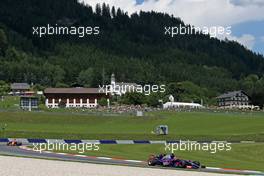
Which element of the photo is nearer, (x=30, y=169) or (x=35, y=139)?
(x=30, y=169)

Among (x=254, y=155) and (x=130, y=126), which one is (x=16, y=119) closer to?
(x=130, y=126)

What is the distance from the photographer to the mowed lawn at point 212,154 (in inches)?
1841

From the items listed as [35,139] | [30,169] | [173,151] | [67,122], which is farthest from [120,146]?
[67,122]

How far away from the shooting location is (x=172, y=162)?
138 ft

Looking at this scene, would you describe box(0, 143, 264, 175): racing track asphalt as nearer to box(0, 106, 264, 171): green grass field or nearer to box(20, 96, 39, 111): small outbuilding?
box(0, 106, 264, 171): green grass field

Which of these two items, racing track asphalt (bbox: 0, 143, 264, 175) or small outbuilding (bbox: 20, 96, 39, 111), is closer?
racing track asphalt (bbox: 0, 143, 264, 175)

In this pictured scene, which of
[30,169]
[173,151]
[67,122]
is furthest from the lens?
[67,122]

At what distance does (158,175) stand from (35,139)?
115 ft

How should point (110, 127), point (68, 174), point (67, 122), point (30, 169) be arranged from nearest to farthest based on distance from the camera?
point (68, 174), point (30, 169), point (110, 127), point (67, 122)

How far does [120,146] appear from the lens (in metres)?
61.2
